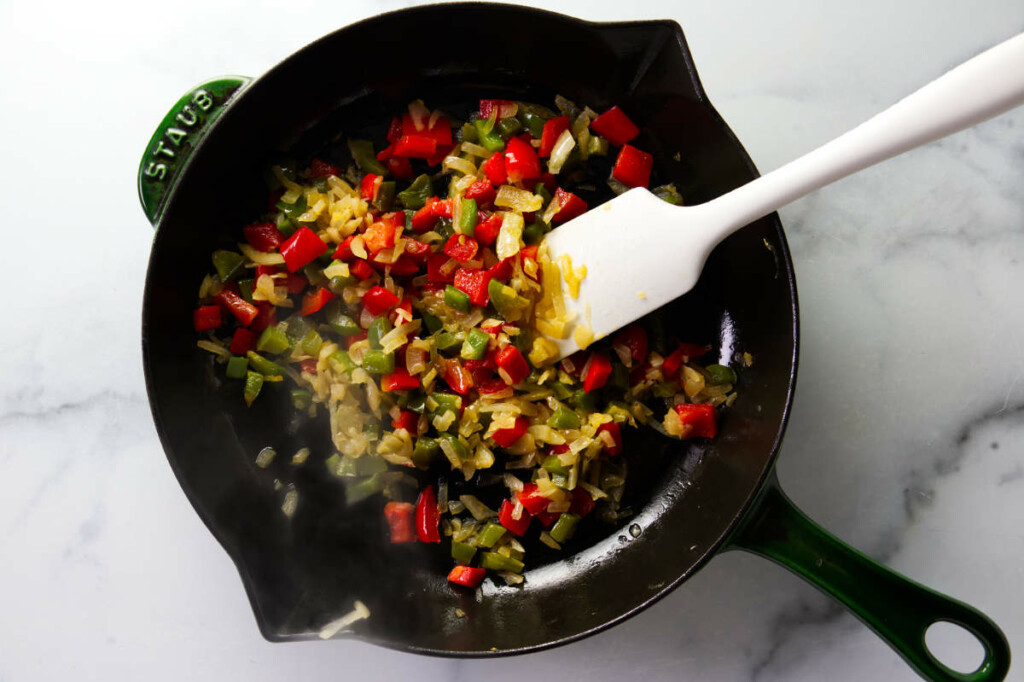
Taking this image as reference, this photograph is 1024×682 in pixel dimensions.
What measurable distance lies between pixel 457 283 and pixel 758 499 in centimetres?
87

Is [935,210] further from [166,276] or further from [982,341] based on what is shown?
[166,276]

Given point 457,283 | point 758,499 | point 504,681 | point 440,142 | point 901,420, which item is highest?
point 440,142

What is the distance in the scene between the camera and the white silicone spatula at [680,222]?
1391 millimetres

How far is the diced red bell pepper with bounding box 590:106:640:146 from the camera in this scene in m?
1.91

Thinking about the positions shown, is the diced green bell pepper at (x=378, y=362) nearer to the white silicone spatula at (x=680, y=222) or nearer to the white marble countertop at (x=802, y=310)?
the white silicone spatula at (x=680, y=222)

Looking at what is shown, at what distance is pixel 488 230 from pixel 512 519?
2.41 ft

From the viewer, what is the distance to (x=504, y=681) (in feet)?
6.67

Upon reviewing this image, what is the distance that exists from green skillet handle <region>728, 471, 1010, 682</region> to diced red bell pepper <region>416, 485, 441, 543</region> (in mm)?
772

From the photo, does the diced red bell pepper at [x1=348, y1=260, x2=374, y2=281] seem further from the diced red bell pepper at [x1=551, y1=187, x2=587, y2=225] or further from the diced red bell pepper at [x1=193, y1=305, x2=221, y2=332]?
the diced red bell pepper at [x1=551, y1=187, x2=587, y2=225]

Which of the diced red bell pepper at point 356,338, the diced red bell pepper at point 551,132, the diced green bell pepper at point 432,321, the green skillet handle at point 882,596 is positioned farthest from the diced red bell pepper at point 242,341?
the green skillet handle at point 882,596

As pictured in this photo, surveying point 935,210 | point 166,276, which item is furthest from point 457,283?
point 935,210

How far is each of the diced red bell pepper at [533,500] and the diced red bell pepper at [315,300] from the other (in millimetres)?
699

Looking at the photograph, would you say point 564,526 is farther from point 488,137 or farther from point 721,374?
point 488,137

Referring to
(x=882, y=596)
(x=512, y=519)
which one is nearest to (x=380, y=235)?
(x=512, y=519)
